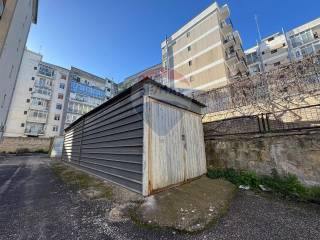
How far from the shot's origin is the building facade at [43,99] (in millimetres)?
29172

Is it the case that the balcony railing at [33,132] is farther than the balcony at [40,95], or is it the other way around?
the balcony at [40,95]

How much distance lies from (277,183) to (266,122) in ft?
7.54

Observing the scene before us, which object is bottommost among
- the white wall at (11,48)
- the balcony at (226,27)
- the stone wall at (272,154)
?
the stone wall at (272,154)

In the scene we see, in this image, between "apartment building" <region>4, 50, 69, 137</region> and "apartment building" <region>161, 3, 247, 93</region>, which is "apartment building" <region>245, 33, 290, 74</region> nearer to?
"apartment building" <region>161, 3, 247, 93</region>

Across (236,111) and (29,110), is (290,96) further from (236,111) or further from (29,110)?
(29,110)

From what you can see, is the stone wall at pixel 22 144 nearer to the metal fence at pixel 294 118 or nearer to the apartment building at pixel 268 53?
the metal fence at pixel 294 118

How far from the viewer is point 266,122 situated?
588cm

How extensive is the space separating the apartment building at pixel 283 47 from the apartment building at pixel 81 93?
33436 mm

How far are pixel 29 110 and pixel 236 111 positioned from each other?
35.8 m

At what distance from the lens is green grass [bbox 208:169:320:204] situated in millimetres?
3947

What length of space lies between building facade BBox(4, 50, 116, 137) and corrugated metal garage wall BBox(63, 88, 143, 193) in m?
29.8

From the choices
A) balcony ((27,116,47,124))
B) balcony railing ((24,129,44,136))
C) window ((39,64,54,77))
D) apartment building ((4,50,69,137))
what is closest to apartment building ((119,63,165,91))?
apartment building ((4,50,69,137))

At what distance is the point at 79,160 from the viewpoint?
8.73 metres

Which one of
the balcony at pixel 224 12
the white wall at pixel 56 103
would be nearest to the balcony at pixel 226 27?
the balcony at pixel 224 12
